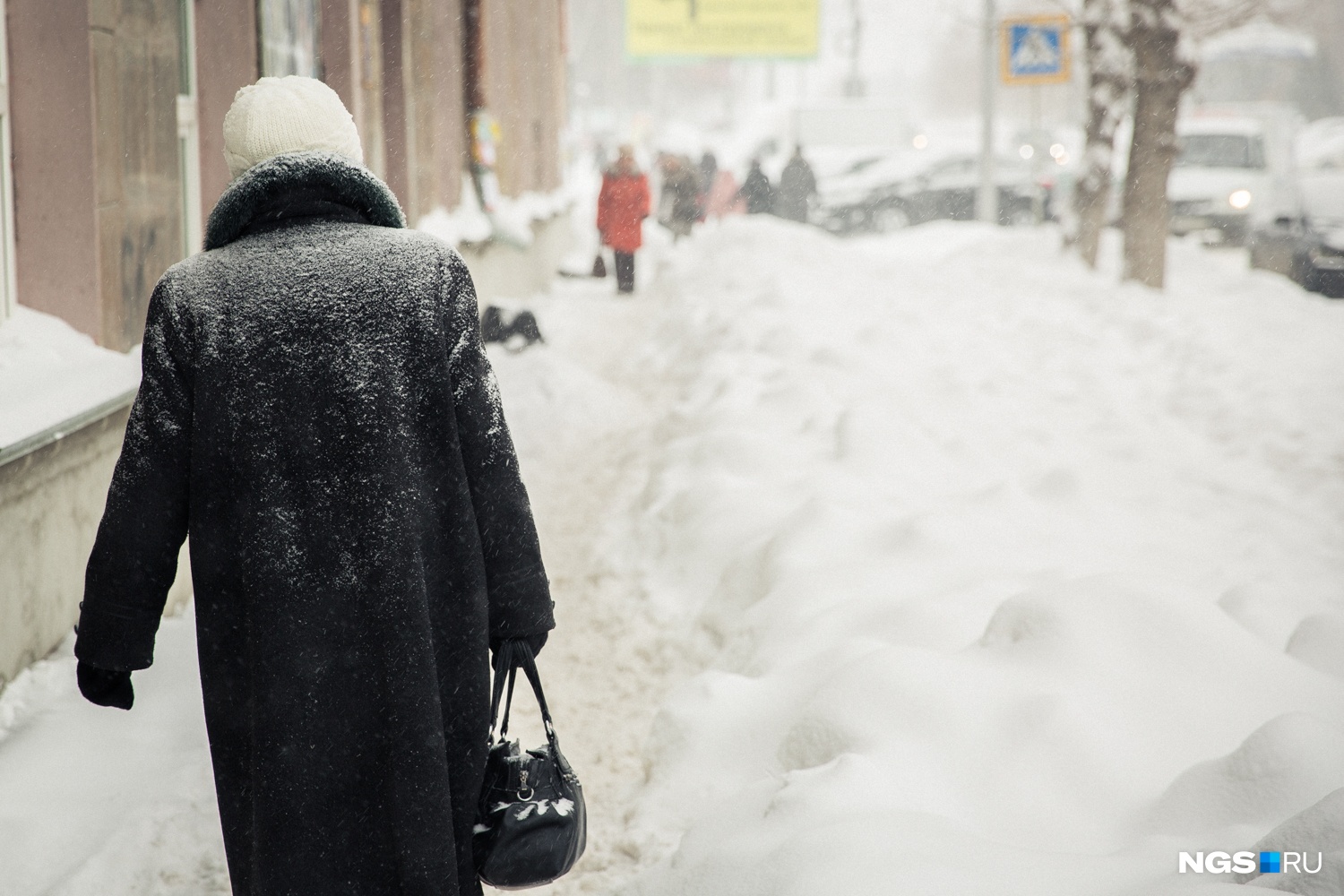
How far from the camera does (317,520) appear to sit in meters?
2.00

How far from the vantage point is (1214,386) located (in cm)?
811

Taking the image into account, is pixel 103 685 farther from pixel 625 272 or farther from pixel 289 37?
pixel 625 272

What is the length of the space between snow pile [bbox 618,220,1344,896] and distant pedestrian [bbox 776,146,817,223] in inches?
484

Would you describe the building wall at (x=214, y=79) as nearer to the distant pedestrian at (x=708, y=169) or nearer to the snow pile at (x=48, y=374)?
the snow pile at (x=48, y=374)

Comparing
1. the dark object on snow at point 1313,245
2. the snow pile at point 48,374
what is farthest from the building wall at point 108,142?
the dark object on snow at point 1313,245

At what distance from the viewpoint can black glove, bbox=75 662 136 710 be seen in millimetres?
2055

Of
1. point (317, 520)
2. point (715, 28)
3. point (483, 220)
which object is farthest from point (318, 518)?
point (715, 28)

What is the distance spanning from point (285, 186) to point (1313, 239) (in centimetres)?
1310

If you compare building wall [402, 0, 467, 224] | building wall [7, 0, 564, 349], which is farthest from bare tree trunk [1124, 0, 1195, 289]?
building wall [7, 0, 564, 349]

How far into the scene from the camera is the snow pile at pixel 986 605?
7.91ft

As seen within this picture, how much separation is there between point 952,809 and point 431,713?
1.11 meters

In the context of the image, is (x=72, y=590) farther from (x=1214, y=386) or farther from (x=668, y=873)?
(x=1214, y=386)

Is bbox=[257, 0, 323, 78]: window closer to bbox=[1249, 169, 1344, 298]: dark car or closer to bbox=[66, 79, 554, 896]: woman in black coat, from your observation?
bbox=[66, 79, 554, 896]: woman in black coat

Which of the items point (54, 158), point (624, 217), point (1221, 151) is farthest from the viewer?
point (1221, 151)
